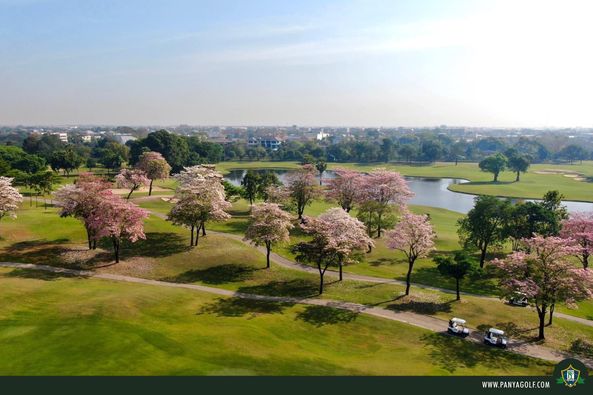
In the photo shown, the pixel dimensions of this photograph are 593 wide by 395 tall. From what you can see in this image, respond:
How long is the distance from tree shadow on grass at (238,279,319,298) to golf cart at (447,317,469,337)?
1702 cm

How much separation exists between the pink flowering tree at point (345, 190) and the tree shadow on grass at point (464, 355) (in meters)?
46.5

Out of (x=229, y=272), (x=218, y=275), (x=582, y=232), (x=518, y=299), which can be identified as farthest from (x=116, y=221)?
(x=582, y=232)

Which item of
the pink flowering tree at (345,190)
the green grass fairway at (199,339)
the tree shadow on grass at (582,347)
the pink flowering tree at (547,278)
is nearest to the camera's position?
the green grass fairway at (199,339)

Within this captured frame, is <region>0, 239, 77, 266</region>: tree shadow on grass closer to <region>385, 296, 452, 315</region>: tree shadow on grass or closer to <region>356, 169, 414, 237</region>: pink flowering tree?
<region>385, 296, 452, 315</region>: tree shadow on grass

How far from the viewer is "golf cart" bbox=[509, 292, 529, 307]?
44.2 meters

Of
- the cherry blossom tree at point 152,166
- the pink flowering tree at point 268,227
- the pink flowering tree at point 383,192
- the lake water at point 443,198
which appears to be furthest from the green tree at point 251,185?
the pink flowering tree at point 268,227

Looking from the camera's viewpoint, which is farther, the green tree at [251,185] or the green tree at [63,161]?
the green tree at [63,161]

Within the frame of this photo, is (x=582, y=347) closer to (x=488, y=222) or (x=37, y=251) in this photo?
(x=488, y=222)

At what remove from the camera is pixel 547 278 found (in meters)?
43.0

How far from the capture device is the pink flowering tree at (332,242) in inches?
2060

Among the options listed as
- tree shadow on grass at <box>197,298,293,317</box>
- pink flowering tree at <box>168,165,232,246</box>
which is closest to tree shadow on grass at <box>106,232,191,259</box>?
pink flowering tree at <box>168,165,232,246</box>
